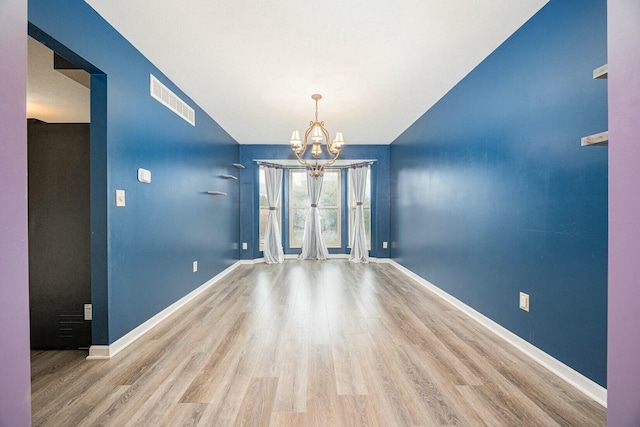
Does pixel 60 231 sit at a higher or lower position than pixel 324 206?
lower

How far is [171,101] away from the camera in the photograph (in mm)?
3014

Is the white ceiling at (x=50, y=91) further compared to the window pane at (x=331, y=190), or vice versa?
the window pane at (x=331, y=190)

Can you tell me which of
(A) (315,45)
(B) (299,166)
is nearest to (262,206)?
(B) (299,166)

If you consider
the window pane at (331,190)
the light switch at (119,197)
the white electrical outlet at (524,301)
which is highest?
the window pane at (331,190)

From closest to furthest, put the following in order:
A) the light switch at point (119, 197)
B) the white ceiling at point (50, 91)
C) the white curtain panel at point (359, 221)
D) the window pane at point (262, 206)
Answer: the light switch at point (119, 197)
the white ceiling at point (50, 91)
the white curtain panel at point (359, 221)
the window pane at point (262, 206)

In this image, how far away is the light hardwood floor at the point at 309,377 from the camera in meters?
1.44

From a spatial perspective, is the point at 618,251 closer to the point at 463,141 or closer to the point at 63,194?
the point at 463,141

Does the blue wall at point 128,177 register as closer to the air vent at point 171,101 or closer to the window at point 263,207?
the air vent at point 171,101

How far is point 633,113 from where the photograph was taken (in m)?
0.87

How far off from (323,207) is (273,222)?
4.24ft

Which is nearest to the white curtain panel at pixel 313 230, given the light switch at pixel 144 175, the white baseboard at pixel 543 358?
the white baseboard at pixel 543 358

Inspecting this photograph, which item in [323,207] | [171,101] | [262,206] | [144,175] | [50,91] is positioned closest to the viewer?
[144,175]

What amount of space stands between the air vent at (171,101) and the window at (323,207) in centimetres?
320

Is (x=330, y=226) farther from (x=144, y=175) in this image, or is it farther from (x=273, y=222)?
(x=144, y=175)
